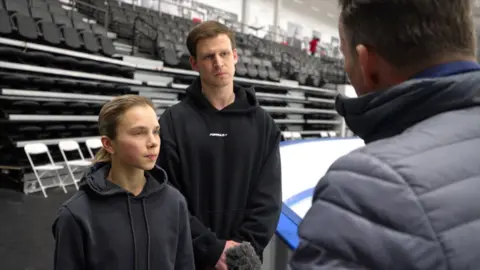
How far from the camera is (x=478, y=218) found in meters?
0.48

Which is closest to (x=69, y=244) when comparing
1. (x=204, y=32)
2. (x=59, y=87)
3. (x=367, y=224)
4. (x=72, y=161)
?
(x=204, y=32)

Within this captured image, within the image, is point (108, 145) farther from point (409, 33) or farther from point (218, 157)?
point (409, 33)

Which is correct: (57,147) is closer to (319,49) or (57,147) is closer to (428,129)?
(428,129)

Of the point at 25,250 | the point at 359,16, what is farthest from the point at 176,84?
the point at 359,16

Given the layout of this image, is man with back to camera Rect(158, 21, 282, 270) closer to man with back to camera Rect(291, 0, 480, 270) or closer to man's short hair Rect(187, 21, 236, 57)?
man's short hair Rect(187, 21, 236, 57)

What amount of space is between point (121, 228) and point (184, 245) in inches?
8.1

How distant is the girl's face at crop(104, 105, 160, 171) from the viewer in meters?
1.27

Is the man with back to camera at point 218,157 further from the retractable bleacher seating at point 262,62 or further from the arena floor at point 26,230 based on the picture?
the retractable bleacher seating at point 262,62

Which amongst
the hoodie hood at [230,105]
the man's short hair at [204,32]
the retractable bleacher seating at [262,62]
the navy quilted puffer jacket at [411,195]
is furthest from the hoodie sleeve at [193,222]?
→ the retractable bleacher seating at [262,62]

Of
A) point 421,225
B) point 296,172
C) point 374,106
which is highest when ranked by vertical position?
point 374,106

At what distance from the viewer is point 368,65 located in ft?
2.00

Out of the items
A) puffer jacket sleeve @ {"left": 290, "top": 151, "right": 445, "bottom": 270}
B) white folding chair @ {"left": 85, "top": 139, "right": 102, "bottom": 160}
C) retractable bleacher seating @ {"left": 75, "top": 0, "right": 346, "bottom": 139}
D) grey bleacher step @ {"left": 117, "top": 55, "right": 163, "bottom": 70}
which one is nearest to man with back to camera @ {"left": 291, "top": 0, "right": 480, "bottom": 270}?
puffer jacket sleeve @ {"left": 290, "top": 151, "right": 445, "bottom": 270}

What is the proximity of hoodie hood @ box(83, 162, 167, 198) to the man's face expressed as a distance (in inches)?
14.1

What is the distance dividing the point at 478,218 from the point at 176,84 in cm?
828
